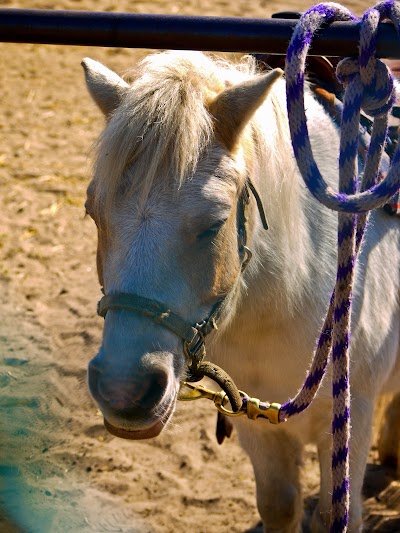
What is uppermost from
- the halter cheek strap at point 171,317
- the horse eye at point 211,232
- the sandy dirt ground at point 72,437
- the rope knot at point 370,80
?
the rope knot at point 370,80

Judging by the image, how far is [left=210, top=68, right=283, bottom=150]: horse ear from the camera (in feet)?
5.78

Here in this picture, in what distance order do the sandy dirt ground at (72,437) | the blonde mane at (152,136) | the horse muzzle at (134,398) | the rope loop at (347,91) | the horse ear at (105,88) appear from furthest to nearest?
the sandy dirt ground at (72,437) → the horse ear at (105,88) → the blonde mane at (152,136) → the horse muzzle at (134,398) → the rope loop at (347,91)

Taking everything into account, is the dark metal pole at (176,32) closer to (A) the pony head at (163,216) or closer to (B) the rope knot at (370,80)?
(B) the rope knot at (370,80)

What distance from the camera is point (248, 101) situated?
178 cm

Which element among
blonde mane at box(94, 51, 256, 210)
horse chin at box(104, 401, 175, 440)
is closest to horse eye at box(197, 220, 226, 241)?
blonde mane at box(94, 51, 256, 210)

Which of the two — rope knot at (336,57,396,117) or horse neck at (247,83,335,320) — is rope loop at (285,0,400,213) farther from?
horse neck at (247,83,335,320)

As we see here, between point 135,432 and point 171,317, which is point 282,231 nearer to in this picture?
point 171,317

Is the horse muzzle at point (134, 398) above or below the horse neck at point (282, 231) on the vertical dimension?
below

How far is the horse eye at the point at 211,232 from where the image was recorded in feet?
5.73

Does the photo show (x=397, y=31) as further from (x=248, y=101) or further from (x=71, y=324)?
(x=71, y=324)

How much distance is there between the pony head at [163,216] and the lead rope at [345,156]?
0.32 metres

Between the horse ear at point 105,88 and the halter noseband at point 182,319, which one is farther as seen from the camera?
the horse ear at point 105,88

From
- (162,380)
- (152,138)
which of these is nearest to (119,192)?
(152,138)

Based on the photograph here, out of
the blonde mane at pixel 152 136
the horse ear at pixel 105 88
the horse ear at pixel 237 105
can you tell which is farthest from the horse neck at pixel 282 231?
the horse ear at pixel 105 88
